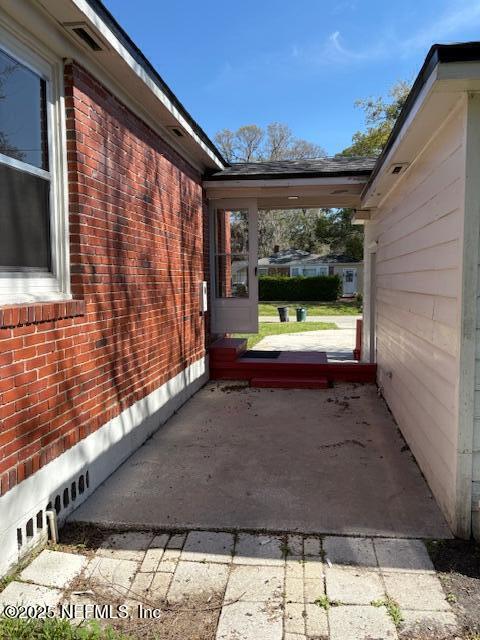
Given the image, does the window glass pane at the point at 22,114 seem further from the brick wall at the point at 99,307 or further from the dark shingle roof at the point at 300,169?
the dark shingle roof at the point at 300,169

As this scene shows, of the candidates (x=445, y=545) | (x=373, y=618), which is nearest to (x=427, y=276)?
(x=445, y=545)

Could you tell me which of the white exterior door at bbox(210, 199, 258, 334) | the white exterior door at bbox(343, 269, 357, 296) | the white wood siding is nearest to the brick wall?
the white exterior door at bbox(210, 199, 258, 334)

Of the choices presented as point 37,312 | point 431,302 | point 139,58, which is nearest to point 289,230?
point 139,58

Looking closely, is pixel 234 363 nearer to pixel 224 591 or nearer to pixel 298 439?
pixel 298 439

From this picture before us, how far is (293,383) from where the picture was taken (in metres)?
7.36

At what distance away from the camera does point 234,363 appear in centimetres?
791

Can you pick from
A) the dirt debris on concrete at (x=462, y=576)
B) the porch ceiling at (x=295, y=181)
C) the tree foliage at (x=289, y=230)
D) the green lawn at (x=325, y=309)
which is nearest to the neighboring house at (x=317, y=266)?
the tree foliage at (x=289, y=230)

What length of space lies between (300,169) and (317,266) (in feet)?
109

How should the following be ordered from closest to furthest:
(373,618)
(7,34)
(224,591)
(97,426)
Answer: (373,618) → (224,591) → (7,34) → (97,426)

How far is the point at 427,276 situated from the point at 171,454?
111 inches

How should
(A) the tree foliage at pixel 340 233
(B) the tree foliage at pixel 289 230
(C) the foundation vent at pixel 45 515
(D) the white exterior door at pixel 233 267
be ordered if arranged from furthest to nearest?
(B) the tree foliage at pixel 289 230, (A) the tree foliage at pixel 340 233, (D) the white exterior door at pixel 233 267, (C) the foundation vent at pixel 45 515

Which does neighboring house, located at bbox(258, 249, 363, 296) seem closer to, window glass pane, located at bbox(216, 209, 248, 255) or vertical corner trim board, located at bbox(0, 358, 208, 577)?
window glass pane, located at bbox(216, 209, 248, 255)

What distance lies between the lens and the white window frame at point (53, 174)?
301cm

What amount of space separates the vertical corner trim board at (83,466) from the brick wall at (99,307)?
0.08 m
